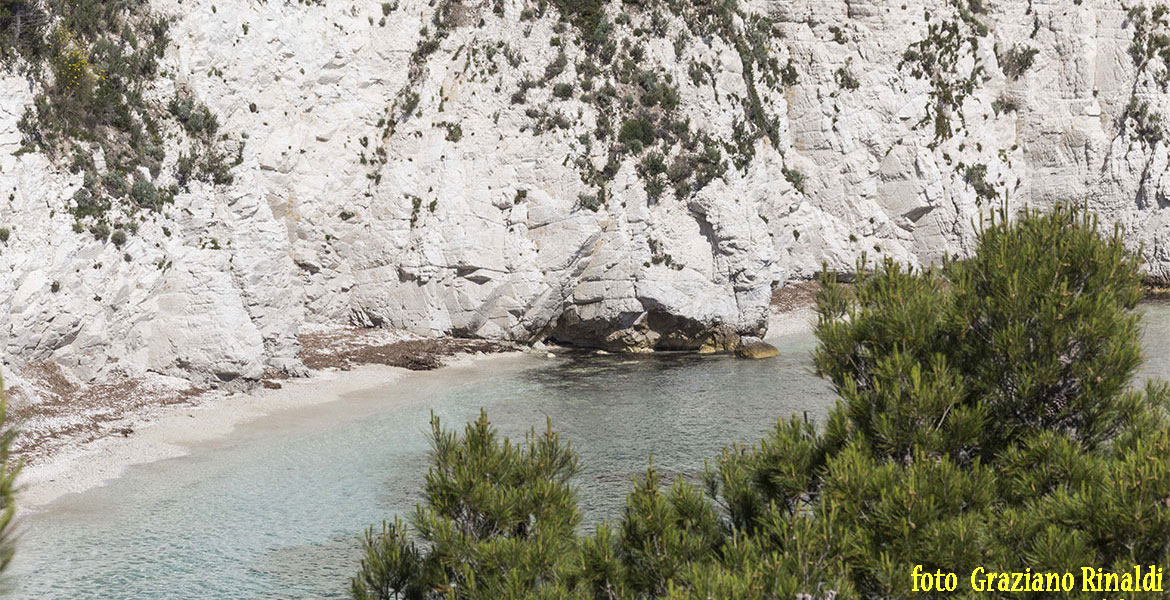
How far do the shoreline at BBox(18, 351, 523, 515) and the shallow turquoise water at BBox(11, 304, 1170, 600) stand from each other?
603mm

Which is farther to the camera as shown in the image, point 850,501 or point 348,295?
point 348,295

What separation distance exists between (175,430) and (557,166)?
786 inches

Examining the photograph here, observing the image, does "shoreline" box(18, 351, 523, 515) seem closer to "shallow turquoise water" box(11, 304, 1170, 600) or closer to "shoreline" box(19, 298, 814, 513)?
"shoreline" box(19, 298, 814, 513)

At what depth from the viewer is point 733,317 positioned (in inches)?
1623

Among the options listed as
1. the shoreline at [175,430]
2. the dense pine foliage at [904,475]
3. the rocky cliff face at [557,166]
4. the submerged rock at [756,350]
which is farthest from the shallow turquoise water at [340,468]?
the dense pine foliage at [904,475]

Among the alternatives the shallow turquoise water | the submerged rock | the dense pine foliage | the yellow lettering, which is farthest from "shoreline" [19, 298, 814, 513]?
the yellow lettering

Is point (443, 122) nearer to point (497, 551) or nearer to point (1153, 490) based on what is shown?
point (497, 551)

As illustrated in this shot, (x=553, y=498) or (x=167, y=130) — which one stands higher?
(x=167, y=130)

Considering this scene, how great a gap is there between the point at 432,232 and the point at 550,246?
476 centimetres

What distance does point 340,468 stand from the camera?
23.7 m

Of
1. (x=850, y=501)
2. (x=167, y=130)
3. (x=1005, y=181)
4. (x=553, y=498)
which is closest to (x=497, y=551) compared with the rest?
(x=553, y=498)

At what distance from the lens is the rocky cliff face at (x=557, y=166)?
98.5 ft

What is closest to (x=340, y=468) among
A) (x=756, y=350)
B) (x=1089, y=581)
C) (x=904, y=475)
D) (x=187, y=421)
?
(x=187, y=421)

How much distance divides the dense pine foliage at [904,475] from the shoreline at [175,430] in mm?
11294
